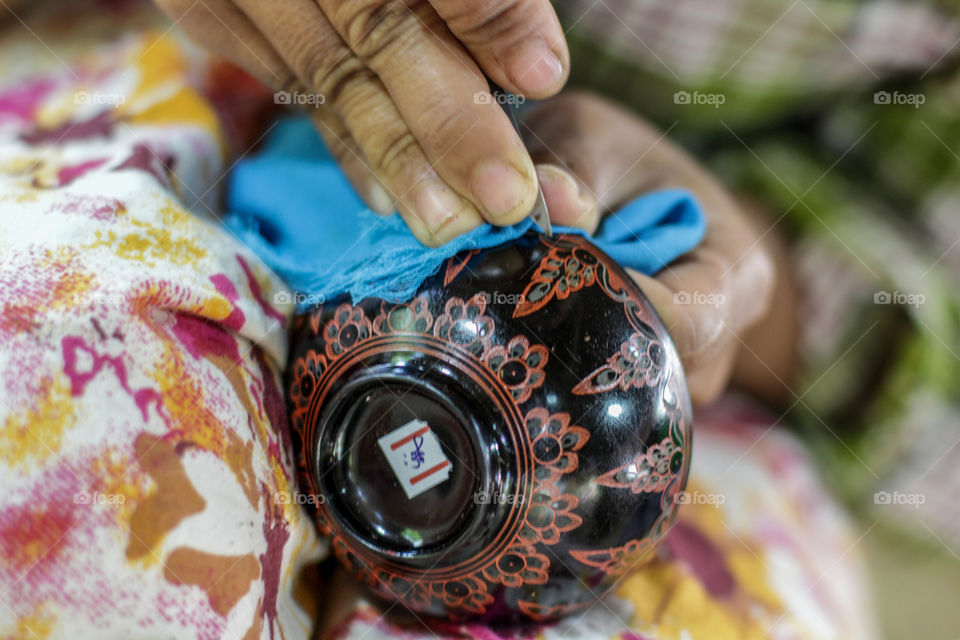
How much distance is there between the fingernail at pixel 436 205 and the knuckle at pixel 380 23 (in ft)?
0.46

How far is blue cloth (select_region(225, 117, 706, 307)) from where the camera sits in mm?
616

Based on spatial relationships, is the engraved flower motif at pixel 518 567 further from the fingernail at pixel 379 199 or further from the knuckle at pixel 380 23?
the knuckle at pixel 380 23

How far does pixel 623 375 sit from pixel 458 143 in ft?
0.79

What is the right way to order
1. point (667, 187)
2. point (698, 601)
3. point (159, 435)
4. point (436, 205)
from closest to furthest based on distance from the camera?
point (159, 435) < point (436, 205) < point (698, 601) < point (667, 187)

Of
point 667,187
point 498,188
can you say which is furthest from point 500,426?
point 667,187

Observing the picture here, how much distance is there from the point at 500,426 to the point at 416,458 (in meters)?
0.07

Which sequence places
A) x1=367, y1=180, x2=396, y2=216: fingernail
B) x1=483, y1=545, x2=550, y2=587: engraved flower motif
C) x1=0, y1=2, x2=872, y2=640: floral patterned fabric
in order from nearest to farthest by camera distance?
x1=0, y1=2, x2=872, y2=640: floral patterned fabric → x1=483, y1=545, x2=550, y2=587: engraved flower motif → x1=367, y1=180, x2=396, y2=216: fingernail

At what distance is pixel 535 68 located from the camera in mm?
663

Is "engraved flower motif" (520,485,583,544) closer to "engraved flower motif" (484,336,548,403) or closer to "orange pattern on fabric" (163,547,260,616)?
"engraved flower motif" (484,336,548,403)

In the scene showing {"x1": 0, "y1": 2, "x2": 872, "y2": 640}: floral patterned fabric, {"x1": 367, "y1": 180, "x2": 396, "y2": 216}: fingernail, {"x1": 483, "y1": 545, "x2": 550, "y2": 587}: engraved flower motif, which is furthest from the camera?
{"x1": 367, "y1": 180, "x2": 396, "y2": 216}: fingernail

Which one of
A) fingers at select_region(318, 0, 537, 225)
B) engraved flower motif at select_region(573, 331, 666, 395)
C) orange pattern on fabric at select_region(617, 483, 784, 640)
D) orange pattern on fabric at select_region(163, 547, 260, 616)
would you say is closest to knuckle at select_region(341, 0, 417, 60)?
fingers at select_region(318, 0, 537, 225)

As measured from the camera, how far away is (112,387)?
1.67 feet

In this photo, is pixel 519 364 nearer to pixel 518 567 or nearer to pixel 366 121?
pixel 518 567

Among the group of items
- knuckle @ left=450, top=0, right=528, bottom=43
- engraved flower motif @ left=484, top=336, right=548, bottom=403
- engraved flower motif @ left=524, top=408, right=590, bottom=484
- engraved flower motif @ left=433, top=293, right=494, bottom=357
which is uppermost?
knuckle @ left=450, top=0, right=528, bottom=43
